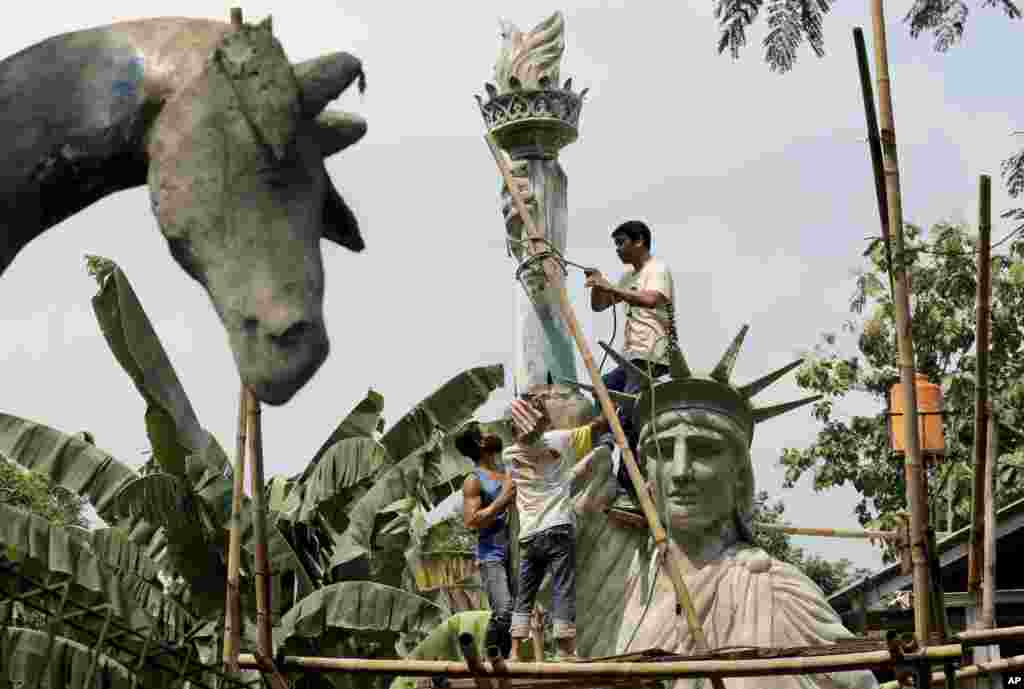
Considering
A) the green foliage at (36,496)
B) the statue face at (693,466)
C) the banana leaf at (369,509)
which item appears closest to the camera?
the statue face at (693,466)

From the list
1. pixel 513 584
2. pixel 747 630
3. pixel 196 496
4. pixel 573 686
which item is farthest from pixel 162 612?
pixel 573 686

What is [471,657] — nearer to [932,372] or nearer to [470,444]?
[470,444]

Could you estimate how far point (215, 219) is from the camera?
1967mm

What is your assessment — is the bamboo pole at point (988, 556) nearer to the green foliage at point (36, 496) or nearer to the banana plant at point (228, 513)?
the banana plant at point (228, 513)

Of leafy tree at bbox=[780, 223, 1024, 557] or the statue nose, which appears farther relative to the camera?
leafy tree at bbox=[780, 223, 1024, 557]

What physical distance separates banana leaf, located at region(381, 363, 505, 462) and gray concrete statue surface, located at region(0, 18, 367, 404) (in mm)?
10231

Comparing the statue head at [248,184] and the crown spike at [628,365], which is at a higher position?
the crown spike at [628,365]

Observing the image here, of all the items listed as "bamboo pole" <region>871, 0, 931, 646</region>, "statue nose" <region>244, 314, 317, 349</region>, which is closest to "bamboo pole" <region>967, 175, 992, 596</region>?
"bamboo pole" <region>871, 0, 931, 646</region>

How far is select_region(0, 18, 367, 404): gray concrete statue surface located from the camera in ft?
6.37

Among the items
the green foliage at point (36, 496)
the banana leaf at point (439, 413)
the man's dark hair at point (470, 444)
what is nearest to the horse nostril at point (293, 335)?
the man's dark hair at point (470, 444)

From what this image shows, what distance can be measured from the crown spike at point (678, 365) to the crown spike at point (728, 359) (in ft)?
0.41

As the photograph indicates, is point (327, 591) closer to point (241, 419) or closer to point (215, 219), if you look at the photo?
point (241, 419)

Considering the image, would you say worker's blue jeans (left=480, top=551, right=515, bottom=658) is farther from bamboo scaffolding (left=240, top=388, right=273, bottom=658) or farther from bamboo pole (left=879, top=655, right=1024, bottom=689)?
bamboo pole (left=879, top=655, right=1024, bottom=689)

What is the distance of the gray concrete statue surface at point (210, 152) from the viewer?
6.37ft
